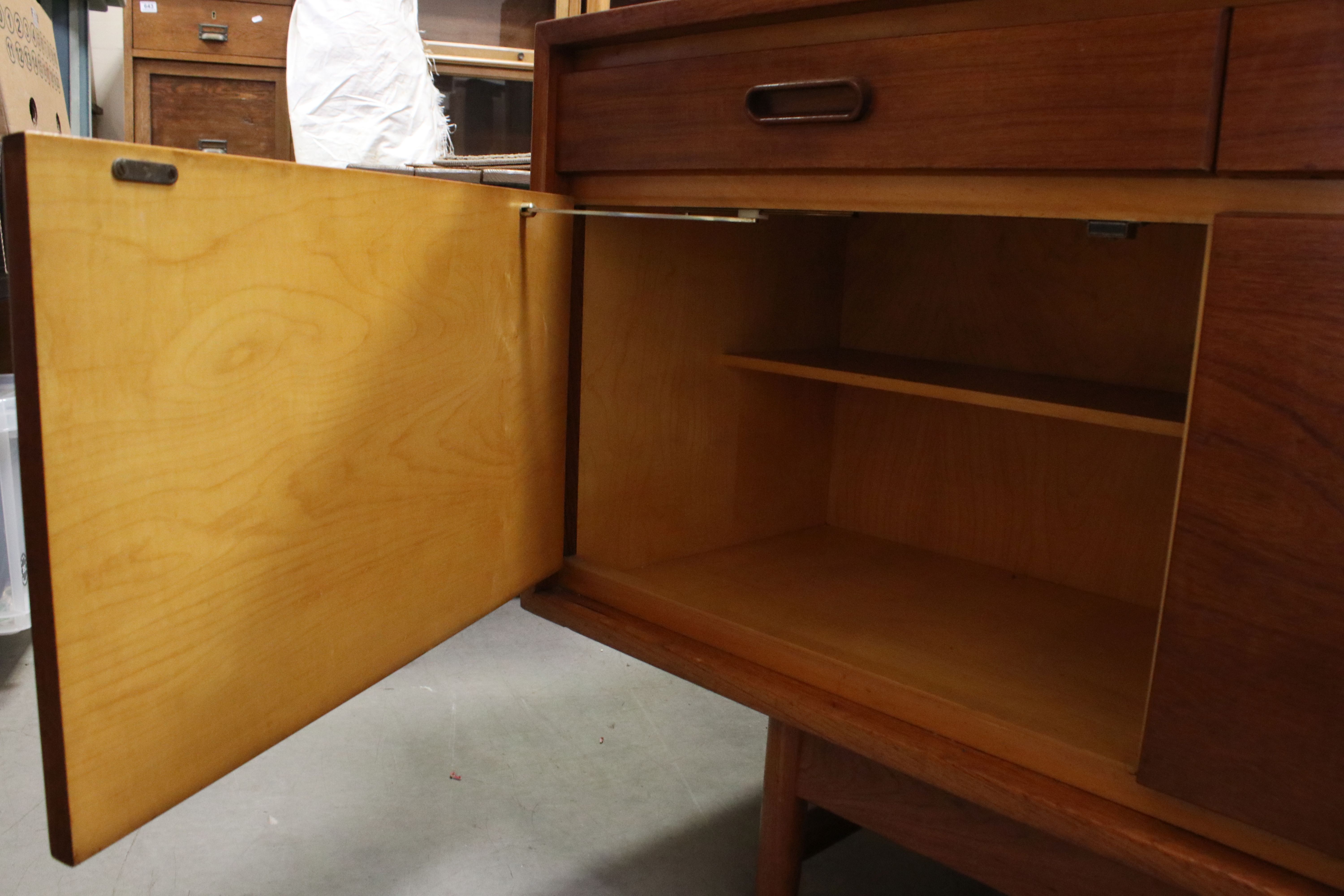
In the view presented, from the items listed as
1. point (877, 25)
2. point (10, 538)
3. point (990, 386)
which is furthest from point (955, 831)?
point (10, 538)

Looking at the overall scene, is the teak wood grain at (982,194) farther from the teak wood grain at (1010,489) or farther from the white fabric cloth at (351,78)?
the white fabric cloth at (351,78)

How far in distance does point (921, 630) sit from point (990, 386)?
0.77 ft

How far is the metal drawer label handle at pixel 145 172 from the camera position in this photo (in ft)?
1.53

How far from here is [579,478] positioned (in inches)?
36.9

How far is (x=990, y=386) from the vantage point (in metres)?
0.97

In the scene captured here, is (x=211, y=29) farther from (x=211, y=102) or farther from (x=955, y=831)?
(x=955, y=831)

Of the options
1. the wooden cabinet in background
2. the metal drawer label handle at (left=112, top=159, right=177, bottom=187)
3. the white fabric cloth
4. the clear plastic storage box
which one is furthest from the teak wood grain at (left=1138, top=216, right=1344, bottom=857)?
the wooden cabinet in background

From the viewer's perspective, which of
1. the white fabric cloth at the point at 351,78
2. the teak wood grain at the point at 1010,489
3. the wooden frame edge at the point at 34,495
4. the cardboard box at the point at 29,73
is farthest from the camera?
the white fabric cloth at the point at 351,78

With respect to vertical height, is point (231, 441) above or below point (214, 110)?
below

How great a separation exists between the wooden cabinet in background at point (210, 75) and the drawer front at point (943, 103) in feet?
5.54

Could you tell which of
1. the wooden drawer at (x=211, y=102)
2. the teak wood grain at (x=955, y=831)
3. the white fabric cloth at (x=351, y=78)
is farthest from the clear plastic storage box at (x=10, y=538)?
the teak wood grain at (x=955, y=831)

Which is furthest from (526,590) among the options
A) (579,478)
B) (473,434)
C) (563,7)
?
(563,7)

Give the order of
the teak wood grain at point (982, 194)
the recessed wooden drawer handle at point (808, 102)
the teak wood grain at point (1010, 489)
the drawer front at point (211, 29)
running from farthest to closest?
the drawer front at point (211, 29), the teak wood grain at point (1010, 489), the recessed wooden drawer handle at point (808, 102), the teak wood grain at point (982, 194)

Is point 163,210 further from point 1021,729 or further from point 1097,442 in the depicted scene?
point 1097,442
